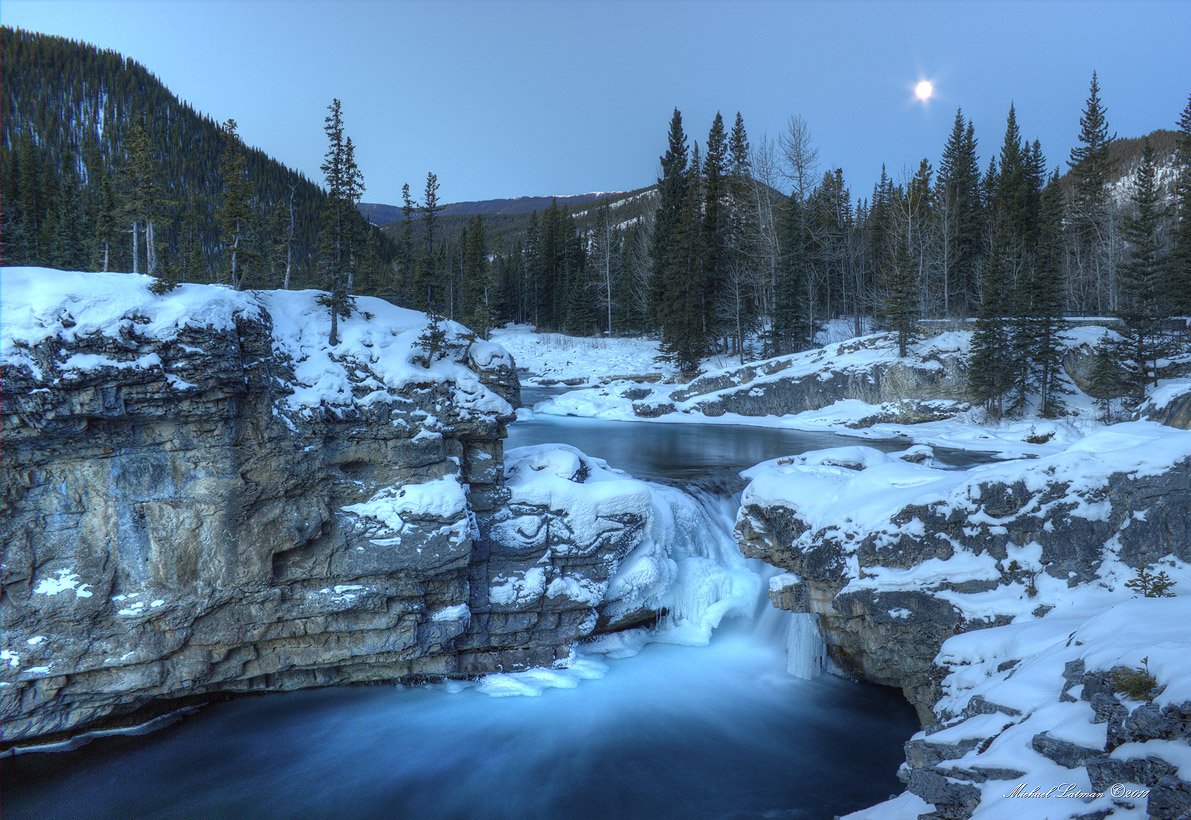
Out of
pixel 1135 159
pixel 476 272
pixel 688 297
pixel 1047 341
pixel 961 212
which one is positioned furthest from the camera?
pixel 1135 159

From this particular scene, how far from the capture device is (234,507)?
10.2 meters

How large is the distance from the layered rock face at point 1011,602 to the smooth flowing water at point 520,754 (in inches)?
58.9

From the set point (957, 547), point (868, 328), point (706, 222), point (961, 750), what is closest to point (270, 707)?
point (961, 750)

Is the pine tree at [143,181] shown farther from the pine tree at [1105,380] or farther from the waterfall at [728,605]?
the pine tree at [1105,380]

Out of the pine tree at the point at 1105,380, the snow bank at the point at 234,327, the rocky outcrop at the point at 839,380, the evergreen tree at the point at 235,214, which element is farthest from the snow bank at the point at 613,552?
the pine tree at the point at 1105,380

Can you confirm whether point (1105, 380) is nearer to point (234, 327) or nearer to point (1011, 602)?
point (1011, 602)

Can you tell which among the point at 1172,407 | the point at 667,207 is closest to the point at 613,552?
the point at 1172,407

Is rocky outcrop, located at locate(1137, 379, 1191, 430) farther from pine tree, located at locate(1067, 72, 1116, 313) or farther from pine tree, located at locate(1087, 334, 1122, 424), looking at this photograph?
pine tree, located at locate(1067, 72, 1116, 313)

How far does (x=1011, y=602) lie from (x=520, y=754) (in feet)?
25.2

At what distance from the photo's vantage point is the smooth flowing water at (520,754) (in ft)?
28.7

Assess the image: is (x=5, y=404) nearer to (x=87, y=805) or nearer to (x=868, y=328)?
(x=87, y=805)

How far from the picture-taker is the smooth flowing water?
876cm

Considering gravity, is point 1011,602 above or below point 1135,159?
below

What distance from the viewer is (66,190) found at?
48031mm
